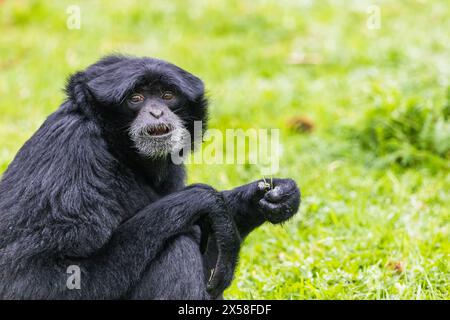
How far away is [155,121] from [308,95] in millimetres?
5992

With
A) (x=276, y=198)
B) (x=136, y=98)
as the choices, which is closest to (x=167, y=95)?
(x=136, y=98)

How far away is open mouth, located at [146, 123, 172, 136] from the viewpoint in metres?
5.41

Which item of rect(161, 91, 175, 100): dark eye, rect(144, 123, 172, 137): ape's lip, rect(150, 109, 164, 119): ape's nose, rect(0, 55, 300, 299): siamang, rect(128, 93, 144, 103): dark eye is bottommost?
rect(0, 55, 300, 299): siamang

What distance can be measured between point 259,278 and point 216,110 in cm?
437

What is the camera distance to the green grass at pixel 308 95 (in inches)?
252

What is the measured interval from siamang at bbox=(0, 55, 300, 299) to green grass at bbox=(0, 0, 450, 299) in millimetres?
1146

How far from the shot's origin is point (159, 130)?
5473mm

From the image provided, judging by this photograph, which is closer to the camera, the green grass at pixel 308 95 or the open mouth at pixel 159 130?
the open mouth at pixel 159 130

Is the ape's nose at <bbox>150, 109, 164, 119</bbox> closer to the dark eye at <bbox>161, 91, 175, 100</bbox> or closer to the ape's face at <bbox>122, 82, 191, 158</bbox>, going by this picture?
the ape's face at <bbox>122, 82, 191, 158</bbox>

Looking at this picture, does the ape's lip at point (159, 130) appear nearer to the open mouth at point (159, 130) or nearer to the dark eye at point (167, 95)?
the open mouth at point (159, 130)

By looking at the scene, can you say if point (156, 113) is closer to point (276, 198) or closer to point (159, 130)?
point (159, 130)

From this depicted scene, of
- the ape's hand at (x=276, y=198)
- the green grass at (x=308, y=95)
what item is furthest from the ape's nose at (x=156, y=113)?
the green grass at (x=308, y=95)

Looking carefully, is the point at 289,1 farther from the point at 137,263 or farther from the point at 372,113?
the point at 137,263

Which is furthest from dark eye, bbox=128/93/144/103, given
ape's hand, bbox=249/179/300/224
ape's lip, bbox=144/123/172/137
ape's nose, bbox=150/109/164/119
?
ape's hand, bbox=249/179/300/224
